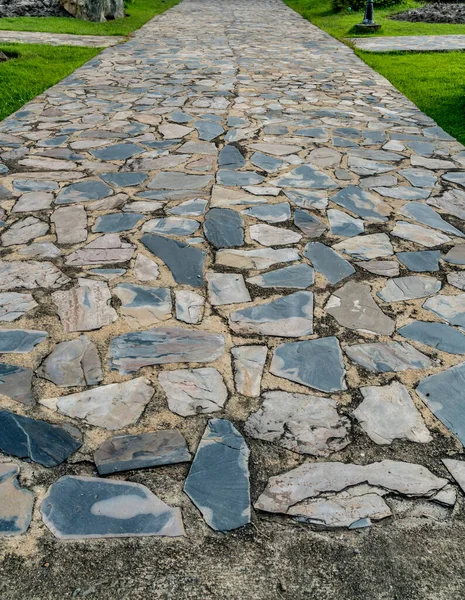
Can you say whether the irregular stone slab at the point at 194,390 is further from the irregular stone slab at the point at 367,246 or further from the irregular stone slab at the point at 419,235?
the irregular stone slab at the point at 419,235

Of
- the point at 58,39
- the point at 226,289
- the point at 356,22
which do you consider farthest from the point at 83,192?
the point at 356,22

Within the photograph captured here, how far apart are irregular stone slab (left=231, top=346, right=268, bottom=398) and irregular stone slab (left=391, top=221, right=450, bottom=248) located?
4.52 ft

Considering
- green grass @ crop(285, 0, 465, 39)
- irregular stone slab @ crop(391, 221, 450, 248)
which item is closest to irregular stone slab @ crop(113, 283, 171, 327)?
irregular stone slab @ crop(391, 221, 450, 248)

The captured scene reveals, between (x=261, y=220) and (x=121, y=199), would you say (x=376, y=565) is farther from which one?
(x=121, y=199)

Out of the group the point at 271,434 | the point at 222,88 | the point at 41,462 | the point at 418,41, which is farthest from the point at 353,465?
the point at 418,41

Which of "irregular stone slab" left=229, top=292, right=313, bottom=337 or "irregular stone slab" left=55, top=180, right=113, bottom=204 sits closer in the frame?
"irregular stone slab" left=229, top=292, right=313, bottom=337

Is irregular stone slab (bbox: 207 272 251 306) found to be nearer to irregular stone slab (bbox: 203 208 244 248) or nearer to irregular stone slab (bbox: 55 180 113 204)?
irregular stone slab (bbox: 203 208 244 248)

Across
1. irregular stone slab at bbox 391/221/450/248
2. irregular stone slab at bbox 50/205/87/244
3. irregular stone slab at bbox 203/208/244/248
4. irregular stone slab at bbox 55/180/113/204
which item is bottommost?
irregular stone slab at bbox 55/180/113/204

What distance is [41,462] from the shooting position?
1.77 m

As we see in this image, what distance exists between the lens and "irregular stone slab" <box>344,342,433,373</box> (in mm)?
2217

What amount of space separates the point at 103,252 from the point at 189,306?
2.37 ft

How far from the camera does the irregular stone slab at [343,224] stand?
10.8 feet

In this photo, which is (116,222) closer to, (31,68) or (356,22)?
(31,68)

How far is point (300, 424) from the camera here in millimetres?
1938
